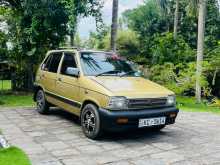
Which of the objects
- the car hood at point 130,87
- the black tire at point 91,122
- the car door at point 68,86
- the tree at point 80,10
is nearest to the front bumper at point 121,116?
the black tire at point 91,122

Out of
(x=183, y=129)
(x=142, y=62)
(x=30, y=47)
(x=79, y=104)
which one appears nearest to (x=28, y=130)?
(x=79, y=104)

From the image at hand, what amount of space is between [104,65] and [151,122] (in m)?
1.85

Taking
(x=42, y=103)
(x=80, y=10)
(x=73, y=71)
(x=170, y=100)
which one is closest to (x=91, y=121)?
(x=73, y=71)

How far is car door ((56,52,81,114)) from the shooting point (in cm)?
747

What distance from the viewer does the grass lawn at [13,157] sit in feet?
17.3

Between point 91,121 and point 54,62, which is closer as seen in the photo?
point 91,121

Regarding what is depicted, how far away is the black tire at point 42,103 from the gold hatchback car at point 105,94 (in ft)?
1.65

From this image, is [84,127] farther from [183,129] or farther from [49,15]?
[49,15]

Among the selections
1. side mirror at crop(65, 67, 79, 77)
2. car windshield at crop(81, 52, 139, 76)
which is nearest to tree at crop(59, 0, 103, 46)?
car windshield at crop(81, 52, 139, 76)

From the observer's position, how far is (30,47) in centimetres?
1503

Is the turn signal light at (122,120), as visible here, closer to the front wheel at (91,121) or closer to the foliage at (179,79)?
the front wheel at (91,121)

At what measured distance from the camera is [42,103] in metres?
9.40

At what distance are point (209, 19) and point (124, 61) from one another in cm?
2169

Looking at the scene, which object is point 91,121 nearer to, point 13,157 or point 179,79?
point 13,157
